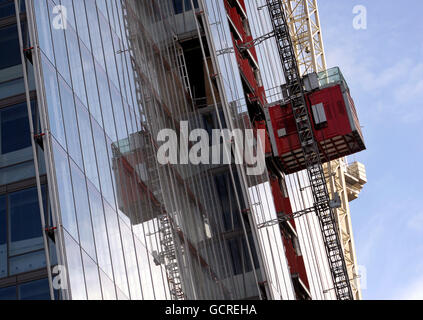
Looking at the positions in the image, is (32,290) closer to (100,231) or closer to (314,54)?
(100,231)

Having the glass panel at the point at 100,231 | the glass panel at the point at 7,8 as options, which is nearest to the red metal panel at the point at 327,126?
the glass panel at the point at 7,8

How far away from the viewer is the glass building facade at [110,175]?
22.8 m

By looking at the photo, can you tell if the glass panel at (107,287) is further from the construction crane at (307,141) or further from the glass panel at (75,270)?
the construction crane at (307,141)

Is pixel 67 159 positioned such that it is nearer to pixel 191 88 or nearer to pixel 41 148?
pixel 41 148

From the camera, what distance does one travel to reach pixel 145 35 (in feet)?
121

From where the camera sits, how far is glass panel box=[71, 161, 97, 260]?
74.1 ft

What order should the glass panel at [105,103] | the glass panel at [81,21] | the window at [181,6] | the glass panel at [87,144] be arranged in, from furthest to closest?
the window at [181,6], the glass panel at [105,103], the glass panel at [81,21], the glass panel at [87,144]

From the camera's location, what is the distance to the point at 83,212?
2306cm

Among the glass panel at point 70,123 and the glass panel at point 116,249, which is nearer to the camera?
the glass panel at point 70,123

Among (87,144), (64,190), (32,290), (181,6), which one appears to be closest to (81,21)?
(87,144)

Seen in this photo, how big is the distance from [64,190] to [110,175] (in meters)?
4.50

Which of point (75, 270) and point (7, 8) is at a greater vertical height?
point (7, 8)

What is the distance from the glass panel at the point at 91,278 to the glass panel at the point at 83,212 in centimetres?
29
